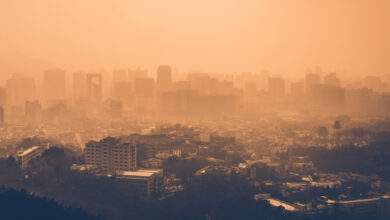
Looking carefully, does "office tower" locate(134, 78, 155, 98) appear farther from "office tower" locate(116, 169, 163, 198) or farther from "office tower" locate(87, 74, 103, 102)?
"office tower" locate(116, 169, 163, 198)

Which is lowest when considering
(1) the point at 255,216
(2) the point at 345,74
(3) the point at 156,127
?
(1) the point at 255,216

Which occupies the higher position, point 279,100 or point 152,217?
point 279,100

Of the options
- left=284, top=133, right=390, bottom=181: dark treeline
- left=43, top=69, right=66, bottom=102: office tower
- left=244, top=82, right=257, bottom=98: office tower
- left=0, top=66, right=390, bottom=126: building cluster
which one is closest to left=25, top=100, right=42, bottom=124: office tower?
left=0, top=66, right=390, bottom=126: building cluster

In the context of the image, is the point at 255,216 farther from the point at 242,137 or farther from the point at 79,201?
the point at 242,137

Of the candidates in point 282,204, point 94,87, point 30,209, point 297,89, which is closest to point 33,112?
point 94,87

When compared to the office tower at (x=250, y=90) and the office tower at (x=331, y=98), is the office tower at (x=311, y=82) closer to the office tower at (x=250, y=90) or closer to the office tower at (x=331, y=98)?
the office tower at (x=331, y=98)

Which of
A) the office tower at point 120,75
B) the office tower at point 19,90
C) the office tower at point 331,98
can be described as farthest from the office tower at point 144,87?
the office tower at point 331,98

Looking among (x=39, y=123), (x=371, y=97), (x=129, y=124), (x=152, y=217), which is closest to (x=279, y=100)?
(x=371, y=97)
